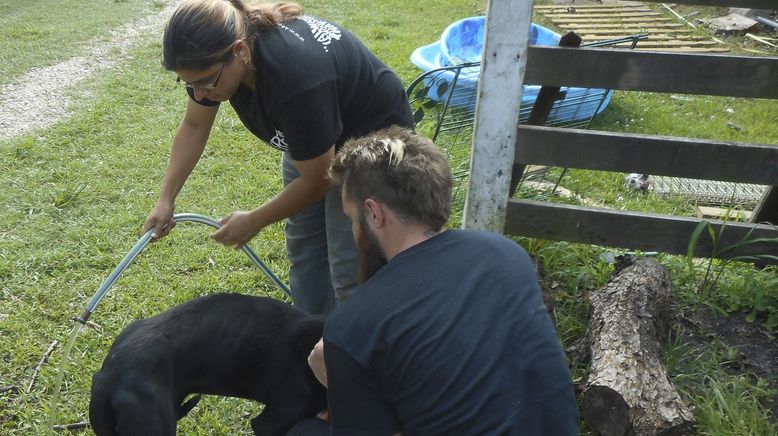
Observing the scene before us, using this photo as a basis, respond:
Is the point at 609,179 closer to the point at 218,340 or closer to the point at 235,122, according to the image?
the point at 235,122

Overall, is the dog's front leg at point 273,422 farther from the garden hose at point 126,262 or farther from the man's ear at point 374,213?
the man's ear at point 374,213

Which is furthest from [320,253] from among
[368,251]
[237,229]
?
[368,251]

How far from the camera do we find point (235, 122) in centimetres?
600

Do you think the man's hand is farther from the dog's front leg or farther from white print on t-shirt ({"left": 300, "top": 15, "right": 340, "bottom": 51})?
white print on t-shirt ({"left": 300, "top": 15, "right": 340, "bottom": 51})

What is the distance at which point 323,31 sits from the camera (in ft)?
7.91

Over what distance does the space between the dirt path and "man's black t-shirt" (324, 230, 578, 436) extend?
197 inches

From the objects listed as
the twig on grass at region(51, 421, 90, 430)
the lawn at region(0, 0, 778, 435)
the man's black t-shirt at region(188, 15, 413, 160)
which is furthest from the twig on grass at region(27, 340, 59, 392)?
the man's black t-shirt at region(188, 15, 413, 160)

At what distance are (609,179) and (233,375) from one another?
368 cm

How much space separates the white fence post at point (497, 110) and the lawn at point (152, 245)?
0.53m

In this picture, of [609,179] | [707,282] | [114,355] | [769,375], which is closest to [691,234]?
[707,282]

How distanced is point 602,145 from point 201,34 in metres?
1.99

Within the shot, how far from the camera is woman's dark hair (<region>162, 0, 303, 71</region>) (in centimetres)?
204

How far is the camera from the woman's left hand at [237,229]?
2.59m

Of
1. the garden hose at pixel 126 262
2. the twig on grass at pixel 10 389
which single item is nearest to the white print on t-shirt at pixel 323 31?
the garden hose at pixel 126 262
